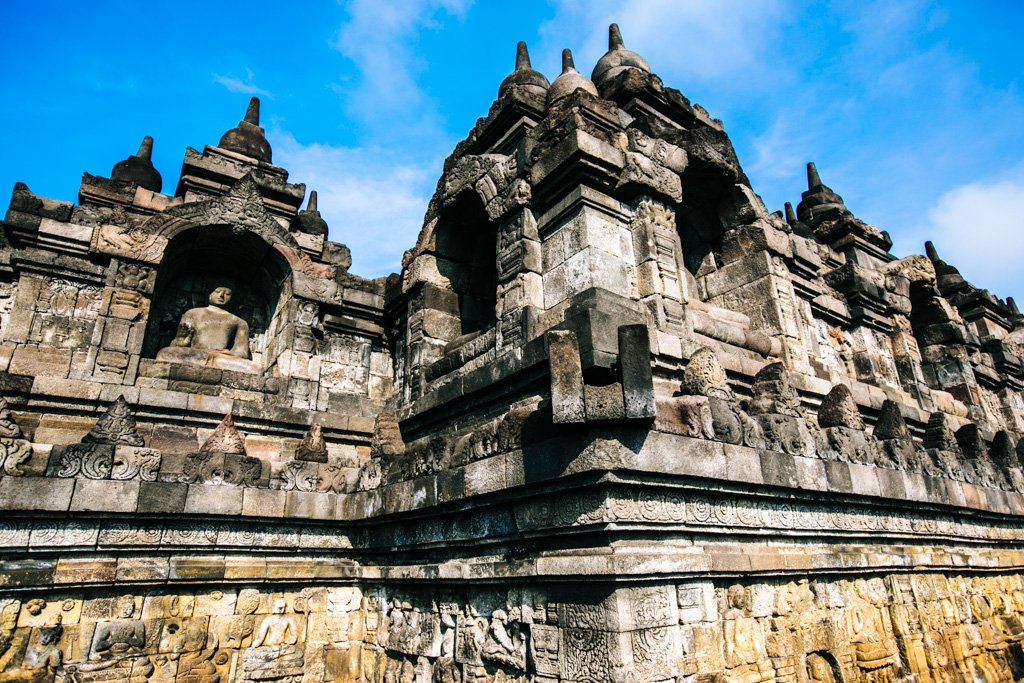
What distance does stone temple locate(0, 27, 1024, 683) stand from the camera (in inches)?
182

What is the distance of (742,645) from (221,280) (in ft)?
32.6

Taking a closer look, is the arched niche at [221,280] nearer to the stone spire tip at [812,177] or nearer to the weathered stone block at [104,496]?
the weathered stone block at [104,496]

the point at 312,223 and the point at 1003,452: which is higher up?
the point at 312,223

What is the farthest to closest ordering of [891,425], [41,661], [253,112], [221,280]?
[253,112], [221,280], [891,425], [41,661]

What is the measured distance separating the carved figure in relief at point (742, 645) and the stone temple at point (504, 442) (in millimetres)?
29

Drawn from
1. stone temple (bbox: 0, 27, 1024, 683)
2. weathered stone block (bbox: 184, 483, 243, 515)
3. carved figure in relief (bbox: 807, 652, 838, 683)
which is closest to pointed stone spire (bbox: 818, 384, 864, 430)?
stone temple (bbox: 0, 27, 1024, 683)

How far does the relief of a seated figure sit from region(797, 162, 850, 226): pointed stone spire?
11399mm

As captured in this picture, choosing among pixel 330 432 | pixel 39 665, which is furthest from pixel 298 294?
pixel 39 665

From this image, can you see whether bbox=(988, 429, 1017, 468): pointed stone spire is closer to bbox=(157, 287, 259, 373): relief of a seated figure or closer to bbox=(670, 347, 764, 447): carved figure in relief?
bbox=(670, 347, 764, 447): carved figure in relief

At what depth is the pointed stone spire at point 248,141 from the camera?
1290 centimetres

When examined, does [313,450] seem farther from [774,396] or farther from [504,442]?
[774,396]

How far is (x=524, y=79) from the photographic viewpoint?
Result: 30.3 ft

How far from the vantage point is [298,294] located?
10.1 m

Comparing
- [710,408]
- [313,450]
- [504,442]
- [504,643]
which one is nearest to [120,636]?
[313,450]
